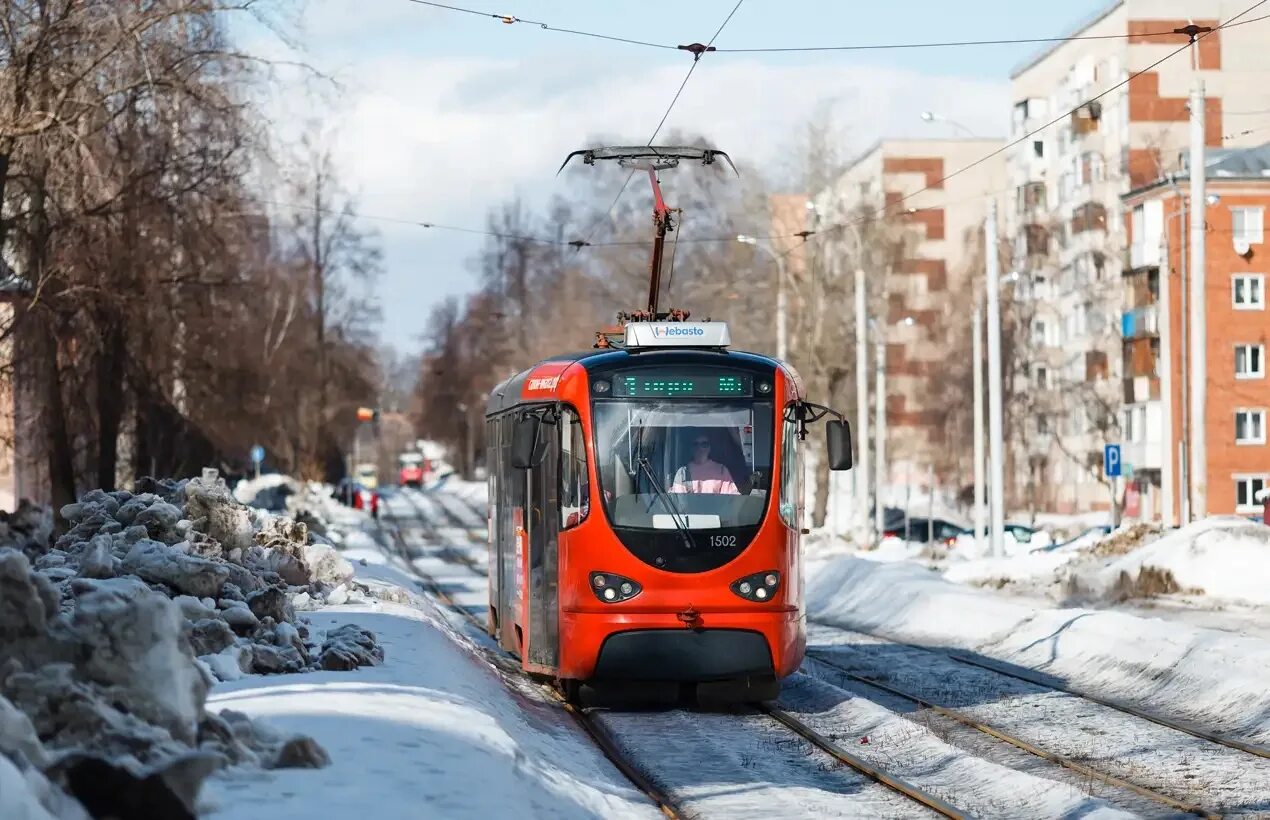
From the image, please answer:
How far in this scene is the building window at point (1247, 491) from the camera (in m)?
68.4

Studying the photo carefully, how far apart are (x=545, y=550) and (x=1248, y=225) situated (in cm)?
5474

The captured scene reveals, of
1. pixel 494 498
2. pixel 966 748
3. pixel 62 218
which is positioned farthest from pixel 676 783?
pixel 62 218

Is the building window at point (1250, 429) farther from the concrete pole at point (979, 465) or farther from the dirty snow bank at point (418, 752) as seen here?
the dirty snow bank at point (418, 752)

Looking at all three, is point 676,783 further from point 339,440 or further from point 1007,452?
point 339,440

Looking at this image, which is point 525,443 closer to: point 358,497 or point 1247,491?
point 1247,491

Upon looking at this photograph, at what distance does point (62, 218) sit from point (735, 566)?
15.8 m

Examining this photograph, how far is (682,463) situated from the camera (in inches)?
648

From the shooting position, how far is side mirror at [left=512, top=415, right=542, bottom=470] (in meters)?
17.0

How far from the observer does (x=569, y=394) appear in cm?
1673

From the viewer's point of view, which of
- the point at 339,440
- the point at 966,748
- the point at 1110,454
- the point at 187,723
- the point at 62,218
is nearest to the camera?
the point at 187,723

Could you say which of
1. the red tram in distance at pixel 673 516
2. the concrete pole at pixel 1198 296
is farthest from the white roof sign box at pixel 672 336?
the concrete pole at pixel 1198 296

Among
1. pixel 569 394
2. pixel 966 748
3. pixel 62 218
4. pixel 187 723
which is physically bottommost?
pixel 966 748

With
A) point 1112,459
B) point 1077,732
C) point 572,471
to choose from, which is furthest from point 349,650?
point 1112,459

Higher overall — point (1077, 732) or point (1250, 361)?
point (1250, 361)
